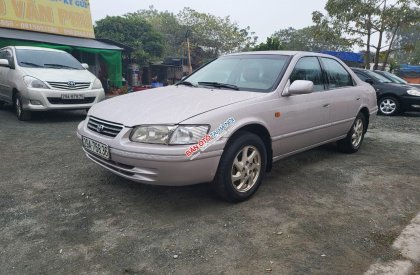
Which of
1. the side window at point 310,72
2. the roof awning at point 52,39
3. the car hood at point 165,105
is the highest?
the roof awning at point 52,39

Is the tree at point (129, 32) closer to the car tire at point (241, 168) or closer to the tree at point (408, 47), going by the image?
the tree at point (408, 47)

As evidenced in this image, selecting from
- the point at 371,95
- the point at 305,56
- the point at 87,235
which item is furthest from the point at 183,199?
the point at 371,95

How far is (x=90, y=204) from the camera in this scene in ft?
10.8

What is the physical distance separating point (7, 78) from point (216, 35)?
112ft

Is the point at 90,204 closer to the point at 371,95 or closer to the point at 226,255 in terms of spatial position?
the point at 226,255

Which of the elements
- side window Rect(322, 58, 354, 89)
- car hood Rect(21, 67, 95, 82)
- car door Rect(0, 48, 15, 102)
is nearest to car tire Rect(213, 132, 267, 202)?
side window Rect(322, 58, 354, 89)

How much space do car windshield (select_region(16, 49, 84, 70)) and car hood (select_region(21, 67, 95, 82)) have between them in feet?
0.93

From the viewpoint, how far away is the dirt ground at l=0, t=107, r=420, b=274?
2.40 metres

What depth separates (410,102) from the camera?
1005 centimetres

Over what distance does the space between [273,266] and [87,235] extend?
1.45 m

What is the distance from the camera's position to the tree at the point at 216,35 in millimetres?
39594

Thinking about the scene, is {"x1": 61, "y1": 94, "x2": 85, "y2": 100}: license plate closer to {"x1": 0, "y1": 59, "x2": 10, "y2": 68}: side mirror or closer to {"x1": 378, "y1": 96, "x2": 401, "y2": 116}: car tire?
{"x1": 0, "y1": 59, "x2": 10, "y2": 68}: side mirror

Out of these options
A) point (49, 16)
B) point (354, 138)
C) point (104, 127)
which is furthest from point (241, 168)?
point (49, 16)

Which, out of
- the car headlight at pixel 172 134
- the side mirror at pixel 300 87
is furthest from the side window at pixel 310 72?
the car headlight at pixel 172 134
